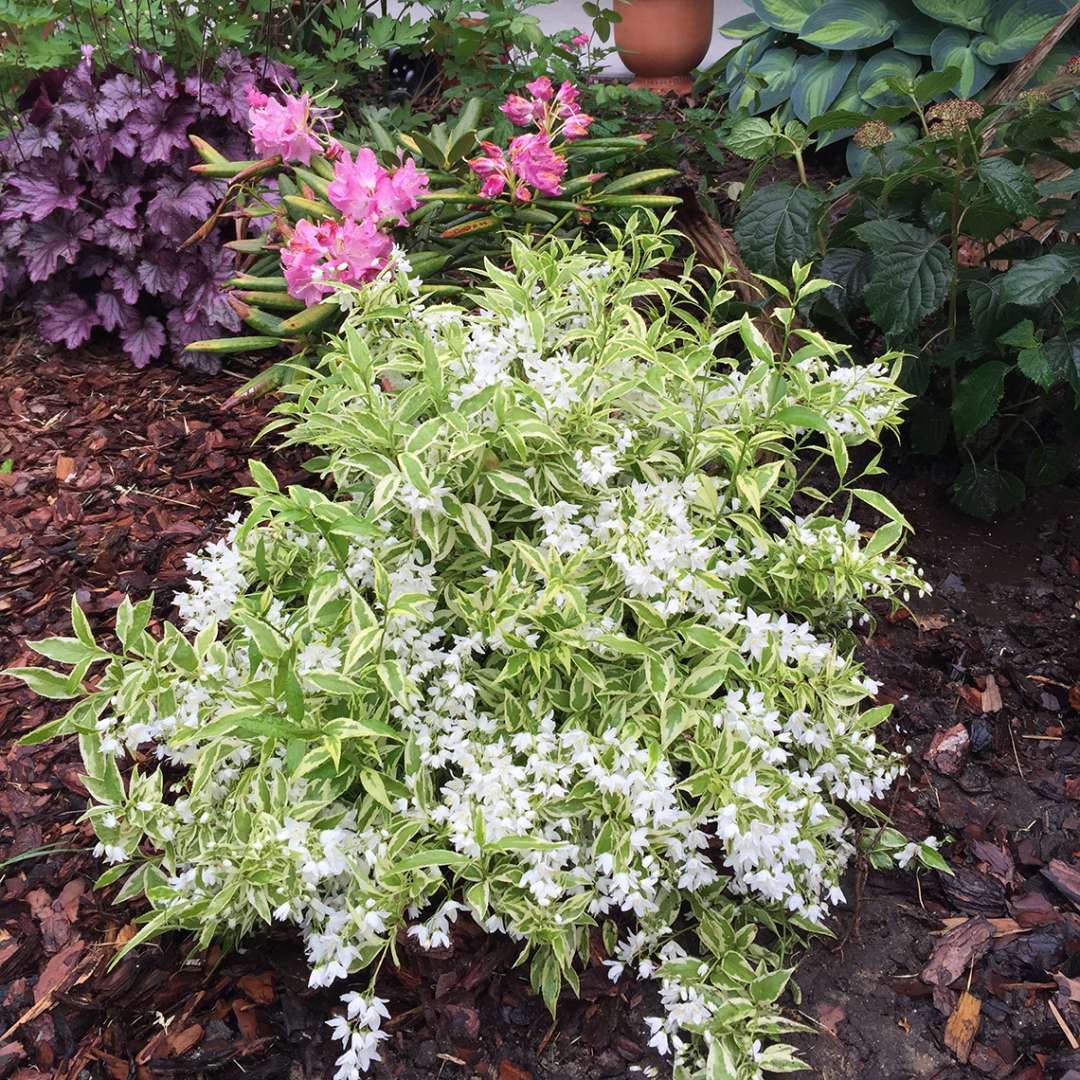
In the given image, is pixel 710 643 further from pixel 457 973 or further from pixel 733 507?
pixel 457 973

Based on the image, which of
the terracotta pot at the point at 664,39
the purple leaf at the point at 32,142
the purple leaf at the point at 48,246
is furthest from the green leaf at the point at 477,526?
the terracotta pot at the point at 664,39

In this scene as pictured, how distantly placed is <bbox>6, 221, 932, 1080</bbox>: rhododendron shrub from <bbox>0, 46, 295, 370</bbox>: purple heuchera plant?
1225 millimetres

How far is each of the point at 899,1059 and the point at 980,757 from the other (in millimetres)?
668

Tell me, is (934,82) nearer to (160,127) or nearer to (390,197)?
(390,197)

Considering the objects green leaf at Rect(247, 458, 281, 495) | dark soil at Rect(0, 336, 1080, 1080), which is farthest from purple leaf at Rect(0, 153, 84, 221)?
green leaf at Rect(247, 458, 281, 495)

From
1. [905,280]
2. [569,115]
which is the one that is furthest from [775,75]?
[905,280]

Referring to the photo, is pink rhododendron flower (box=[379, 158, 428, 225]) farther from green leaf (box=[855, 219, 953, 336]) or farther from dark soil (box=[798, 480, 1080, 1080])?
dark soil (box=[798, 480, 1080, 1080])

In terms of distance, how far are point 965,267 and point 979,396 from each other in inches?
15.4

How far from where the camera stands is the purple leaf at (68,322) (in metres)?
2.85

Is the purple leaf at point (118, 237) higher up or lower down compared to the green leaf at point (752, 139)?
lower down

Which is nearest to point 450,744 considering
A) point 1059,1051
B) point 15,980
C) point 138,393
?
point 15,980

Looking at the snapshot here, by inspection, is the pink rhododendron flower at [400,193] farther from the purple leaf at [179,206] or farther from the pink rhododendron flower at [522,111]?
the purple leaf at [179,206]

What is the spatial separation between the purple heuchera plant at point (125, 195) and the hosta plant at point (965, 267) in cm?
147

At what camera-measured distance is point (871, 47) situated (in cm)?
370
